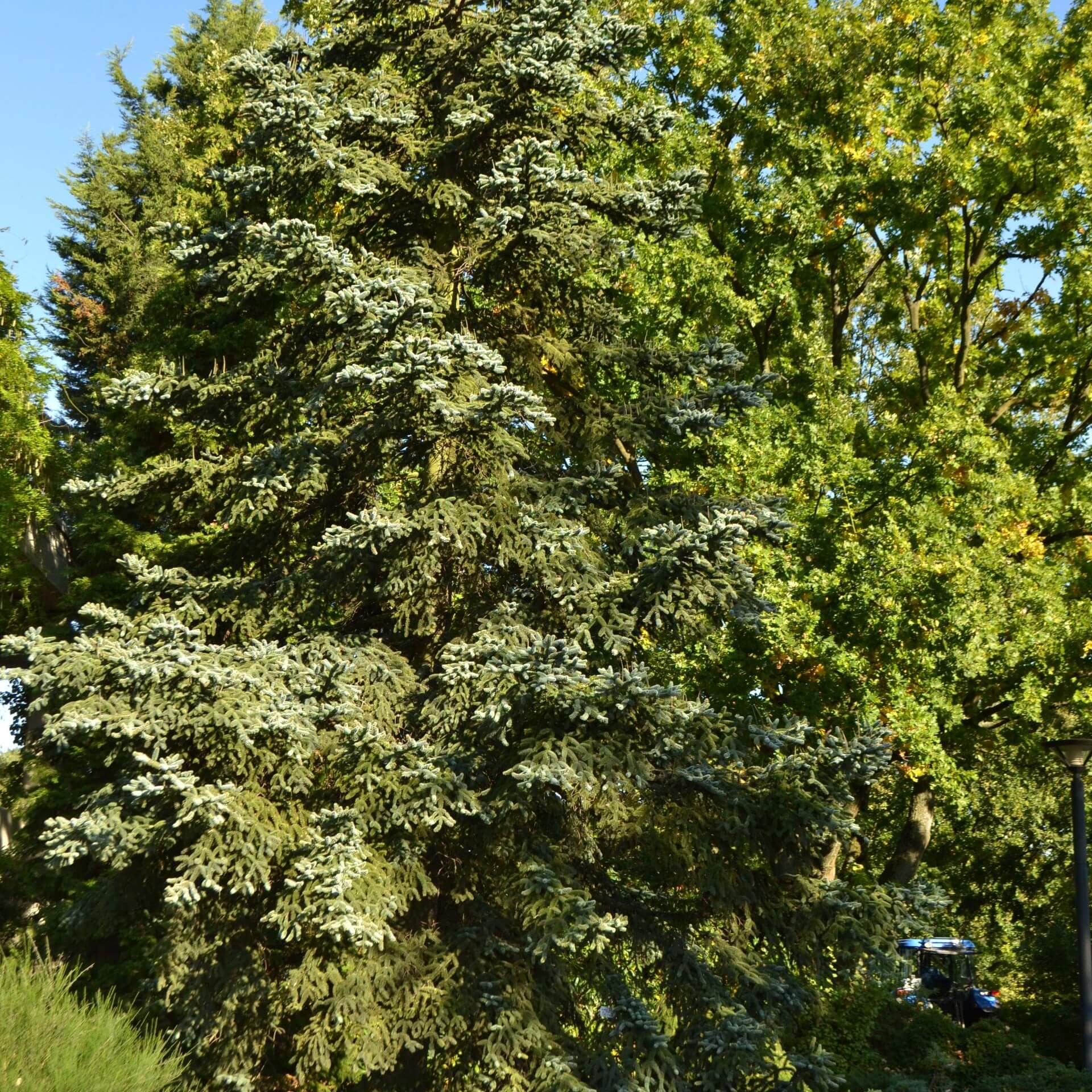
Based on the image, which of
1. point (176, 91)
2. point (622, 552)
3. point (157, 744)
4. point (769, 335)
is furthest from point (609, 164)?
point (176, 91)

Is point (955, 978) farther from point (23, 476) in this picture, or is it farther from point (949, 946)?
point (23, 476)

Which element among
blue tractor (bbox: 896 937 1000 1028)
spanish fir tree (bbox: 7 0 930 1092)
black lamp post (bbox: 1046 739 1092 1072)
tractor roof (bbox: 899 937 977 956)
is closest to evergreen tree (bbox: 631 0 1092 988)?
black lamp post (bbox: 1046 739 1092 1072)

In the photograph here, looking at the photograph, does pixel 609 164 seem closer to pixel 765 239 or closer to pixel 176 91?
pixel 765 239

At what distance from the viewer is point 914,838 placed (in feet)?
52.3

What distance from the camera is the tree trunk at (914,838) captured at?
51.2 ft

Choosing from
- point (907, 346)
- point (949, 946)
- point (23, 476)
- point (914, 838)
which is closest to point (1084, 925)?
point (914, 838)

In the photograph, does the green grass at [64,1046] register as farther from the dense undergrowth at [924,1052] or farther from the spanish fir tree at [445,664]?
the dense undergrowth at [924,1052]

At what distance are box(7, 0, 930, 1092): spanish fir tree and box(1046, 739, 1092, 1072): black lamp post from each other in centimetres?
330

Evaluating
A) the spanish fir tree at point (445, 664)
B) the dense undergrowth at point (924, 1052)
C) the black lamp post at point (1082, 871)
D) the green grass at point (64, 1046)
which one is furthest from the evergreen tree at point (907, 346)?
the green grass at point (64, 1046)

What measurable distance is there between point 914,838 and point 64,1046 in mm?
12828

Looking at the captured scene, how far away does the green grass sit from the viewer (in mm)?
5883

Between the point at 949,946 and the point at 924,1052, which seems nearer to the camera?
the point at 924,1052

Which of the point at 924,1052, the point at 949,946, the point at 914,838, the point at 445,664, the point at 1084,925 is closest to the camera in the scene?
the point at 445,664

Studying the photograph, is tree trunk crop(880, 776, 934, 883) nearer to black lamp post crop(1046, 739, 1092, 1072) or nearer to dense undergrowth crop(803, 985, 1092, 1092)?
dense undergrowth crop(803, 985, 1092, 1092)
